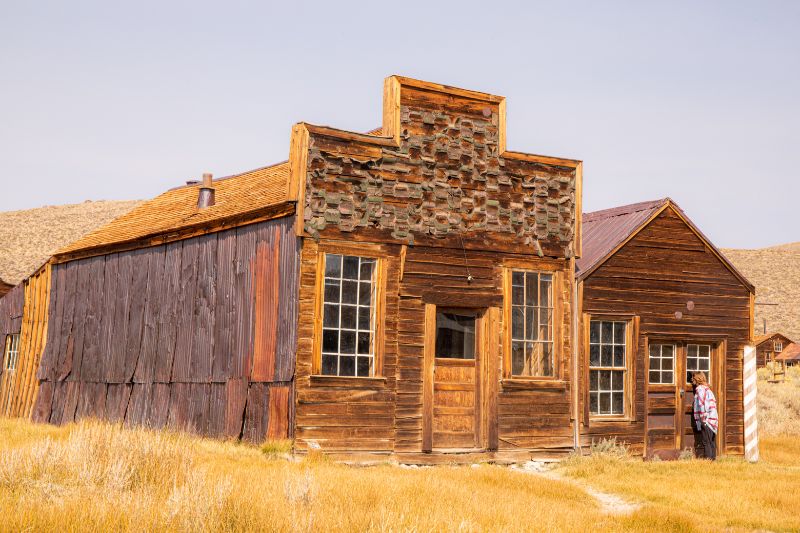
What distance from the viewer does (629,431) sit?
692 inches

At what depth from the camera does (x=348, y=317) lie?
1454 centimetres

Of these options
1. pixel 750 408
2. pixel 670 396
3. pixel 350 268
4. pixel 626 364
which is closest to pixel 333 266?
pixel 350 268

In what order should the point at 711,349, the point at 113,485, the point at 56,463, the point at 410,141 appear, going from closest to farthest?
1. the point at 113,485
2. the point at 56,463
3. the point at 410,141
4. the point at 711,349

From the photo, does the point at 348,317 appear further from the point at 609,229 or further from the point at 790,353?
the point at 790,353

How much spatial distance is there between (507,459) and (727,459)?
4.94 meters

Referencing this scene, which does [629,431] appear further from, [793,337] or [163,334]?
[793,337]

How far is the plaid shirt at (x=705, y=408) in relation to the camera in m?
17.8

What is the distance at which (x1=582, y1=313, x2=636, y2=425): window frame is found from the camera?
56.3 ft

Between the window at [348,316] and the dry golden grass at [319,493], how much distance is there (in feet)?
5.03

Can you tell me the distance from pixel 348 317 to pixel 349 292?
0.38 metres

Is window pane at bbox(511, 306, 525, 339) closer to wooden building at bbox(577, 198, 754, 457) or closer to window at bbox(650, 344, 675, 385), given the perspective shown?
wooden building at bbox(577, 198, 754, 457)

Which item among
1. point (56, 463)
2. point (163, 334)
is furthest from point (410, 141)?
point (56, 463)

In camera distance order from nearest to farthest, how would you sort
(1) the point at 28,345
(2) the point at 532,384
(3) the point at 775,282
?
1. (2) the point at 532,384
2. (1) the point at 28,345
3. (3) the point at 775,282

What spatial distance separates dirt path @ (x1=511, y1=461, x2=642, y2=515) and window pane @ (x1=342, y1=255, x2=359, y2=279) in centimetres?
423
